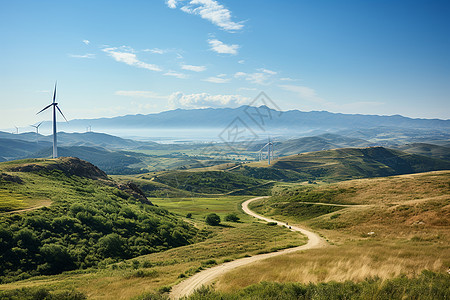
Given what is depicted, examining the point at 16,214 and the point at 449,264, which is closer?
the point at 449,264

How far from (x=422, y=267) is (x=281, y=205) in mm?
83811

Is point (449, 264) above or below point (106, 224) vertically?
above

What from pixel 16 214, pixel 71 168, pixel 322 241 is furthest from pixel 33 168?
pixel 322 241

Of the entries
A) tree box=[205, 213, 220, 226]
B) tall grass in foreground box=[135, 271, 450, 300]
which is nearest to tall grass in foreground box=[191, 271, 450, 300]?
tall grass in foreground box=[135, 271, 450, 300]

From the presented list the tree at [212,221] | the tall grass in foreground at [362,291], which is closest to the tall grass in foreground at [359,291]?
the tall grass in foreground at [362,291]

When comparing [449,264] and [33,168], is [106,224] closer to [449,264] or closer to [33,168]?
[33,168]

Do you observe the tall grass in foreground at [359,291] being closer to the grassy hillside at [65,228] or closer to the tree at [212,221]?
the grassy hillside at [65,228]

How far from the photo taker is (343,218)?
212 ft

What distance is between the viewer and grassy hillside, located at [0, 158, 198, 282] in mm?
35188

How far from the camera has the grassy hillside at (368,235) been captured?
68.6ft

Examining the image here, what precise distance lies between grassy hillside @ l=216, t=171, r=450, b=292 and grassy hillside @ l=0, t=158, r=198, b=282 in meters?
26.6

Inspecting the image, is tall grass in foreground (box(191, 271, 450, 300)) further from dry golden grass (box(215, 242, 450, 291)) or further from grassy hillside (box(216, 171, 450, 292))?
dry golden grass (box(215, 242, 450, 291))

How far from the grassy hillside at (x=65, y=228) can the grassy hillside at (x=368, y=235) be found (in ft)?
87.4

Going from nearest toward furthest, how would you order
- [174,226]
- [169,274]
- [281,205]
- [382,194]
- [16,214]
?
1. [169,274]
2. [16,214]
3. [174,226]
4. [382,194]
5. [281,205]
